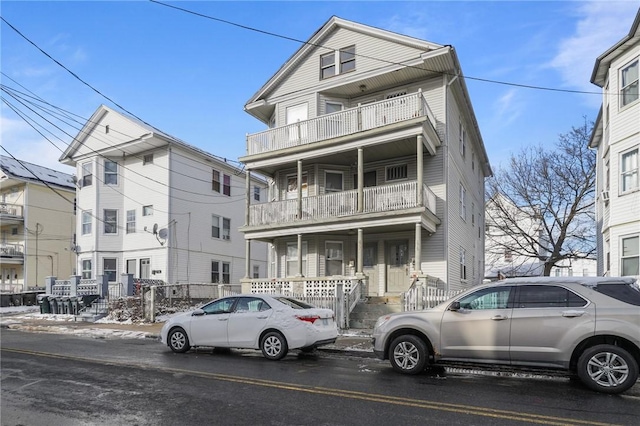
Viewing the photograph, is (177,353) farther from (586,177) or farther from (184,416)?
(586,177)

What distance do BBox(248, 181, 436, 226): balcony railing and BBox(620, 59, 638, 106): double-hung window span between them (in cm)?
716

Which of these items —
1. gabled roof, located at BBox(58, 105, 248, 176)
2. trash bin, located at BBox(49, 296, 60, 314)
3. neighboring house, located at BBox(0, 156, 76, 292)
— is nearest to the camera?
trash bin, located at BBox(49, 296, 60, 314)

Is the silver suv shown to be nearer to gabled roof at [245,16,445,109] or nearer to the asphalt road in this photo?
the asphalt road

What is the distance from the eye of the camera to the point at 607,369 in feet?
21.7

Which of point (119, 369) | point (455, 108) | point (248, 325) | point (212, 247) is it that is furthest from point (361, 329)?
point (212, 247)

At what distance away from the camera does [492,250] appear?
35969 millimetres

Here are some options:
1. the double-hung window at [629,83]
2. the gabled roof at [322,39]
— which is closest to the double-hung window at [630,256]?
the double-hung window at [629,83]

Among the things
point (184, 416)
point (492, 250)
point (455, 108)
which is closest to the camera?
point (184, 416)

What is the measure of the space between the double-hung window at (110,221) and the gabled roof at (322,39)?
11335mm

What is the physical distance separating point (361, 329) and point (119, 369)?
793 cm

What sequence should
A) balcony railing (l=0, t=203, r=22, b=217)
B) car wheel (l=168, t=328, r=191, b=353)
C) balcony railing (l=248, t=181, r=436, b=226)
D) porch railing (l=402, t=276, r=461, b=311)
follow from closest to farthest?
car wheel (l=168, t=328, r=191, b=353)
porch railing (l=402, t=276, r=461, b=311)
balcony railing (l=248, t=181, r=436, b=226)
balcony railing (l=0, t=203, r=22, b=217)

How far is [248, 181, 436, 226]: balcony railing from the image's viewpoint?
16875 millimetres

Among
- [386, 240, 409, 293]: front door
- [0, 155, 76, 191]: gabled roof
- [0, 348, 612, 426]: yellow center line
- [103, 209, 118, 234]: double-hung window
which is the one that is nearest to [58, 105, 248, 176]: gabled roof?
[103, 209, 118, 234]: double-hung window

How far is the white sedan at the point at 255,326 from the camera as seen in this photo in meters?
9.74
